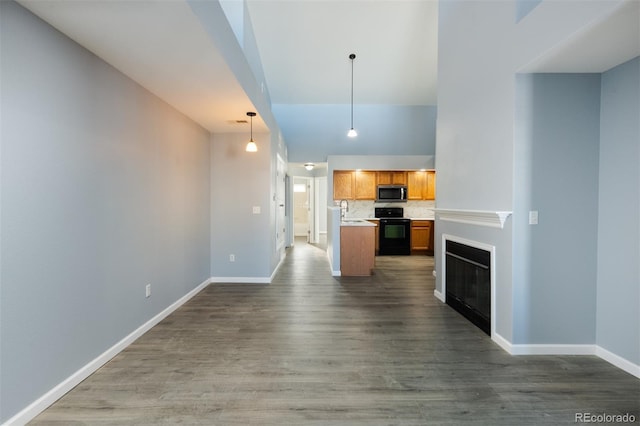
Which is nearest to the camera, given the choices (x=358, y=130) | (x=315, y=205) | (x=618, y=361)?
(x=618, y=361)

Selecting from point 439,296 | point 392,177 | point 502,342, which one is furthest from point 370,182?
point 502,342

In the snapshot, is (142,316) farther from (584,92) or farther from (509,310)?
(584,92)

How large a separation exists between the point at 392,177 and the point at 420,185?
30.2 inches

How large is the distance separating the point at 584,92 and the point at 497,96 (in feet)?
2.03

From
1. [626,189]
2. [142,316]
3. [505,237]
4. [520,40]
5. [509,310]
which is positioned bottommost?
[142,316]

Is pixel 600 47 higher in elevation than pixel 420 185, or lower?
higher

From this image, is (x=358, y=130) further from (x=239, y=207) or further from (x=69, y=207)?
(x=69, y=207)

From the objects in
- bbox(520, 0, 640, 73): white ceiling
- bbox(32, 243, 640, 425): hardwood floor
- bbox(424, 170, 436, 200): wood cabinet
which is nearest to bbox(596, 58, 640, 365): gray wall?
bbox(520, 0, 640, 73): white ceiling

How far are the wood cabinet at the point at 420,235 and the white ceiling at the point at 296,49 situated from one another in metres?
2.94

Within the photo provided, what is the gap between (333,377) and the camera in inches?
77.8

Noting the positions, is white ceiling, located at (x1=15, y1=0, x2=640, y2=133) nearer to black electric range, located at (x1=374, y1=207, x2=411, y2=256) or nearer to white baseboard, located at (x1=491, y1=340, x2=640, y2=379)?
white baseboard, located at (x1=491, y1=340, x2=640, y2=379)

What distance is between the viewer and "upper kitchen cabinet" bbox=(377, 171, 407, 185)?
7.05 metres

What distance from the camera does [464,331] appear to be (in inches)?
107

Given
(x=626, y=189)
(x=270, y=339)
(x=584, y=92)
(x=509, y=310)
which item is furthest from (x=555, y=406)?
(x=584, y=92)
